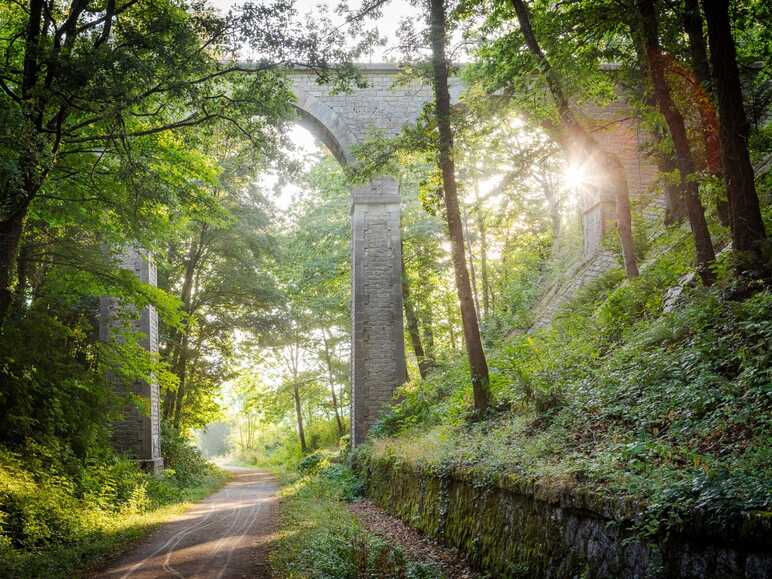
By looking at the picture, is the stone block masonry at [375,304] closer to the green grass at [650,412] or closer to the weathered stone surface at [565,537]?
the green grass at [650,412]

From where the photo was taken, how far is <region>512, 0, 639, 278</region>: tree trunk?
29.1ft

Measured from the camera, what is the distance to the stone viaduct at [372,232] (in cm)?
Answer: 1617

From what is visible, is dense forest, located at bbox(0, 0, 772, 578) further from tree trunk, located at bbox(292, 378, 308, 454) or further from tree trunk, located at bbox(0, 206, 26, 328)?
tree trunk, located at bbox(292, 378, 308, 454)

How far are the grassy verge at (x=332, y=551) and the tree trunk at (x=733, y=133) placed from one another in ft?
15.2

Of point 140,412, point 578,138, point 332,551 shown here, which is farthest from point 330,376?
point 332,551

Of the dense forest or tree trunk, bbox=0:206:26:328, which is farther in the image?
tree trunk, bbox=0:206:26:328

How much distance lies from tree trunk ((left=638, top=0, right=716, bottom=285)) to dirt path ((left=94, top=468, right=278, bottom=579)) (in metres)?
6.66

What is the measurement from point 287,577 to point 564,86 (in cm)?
766

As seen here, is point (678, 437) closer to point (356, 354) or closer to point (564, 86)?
point (564, 86)

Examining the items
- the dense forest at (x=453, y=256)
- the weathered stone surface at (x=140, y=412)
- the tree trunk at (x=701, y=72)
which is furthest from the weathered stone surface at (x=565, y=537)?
the weathered stone surface at (x=140, y=412)

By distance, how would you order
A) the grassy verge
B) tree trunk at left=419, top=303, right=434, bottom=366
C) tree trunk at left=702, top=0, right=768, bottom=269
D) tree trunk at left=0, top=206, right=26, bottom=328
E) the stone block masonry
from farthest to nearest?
tree trunk at left=419, top=303, right=434, bottom=366, the stone block masonry, tree trunk at left=0, top=206, right=26, bottom=328, the grassy verge, tree trunk at left=702, top=0, right=768, bottom=269

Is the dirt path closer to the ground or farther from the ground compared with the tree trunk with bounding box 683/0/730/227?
closer to the ground

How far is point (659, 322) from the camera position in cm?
706

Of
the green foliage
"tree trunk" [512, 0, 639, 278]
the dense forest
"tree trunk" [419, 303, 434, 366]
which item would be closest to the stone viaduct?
the dense forest
